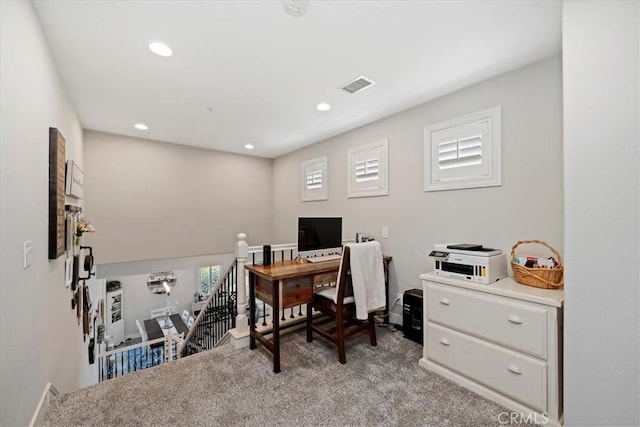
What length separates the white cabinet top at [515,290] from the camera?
1.69 metres

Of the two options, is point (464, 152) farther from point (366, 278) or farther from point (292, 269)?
point (292, 269)

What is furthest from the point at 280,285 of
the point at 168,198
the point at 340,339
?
the point at 168,198

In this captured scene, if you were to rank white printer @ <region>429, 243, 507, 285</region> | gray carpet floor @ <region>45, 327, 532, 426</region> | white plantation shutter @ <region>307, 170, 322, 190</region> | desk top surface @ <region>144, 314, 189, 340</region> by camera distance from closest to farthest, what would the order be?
gray carpet floor @ <region>45, 327, 532, 426</region> → white printer @ <region>429, 243, 507, 285</region> → white plantation shutter @ <region>307, 170, 322, 190</region> → desk top surface @ <region>144, 314, 189, 340</region>

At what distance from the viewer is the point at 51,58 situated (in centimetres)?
204

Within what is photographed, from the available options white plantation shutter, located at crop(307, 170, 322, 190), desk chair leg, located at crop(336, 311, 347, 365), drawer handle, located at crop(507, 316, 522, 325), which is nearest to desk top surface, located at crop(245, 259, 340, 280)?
desk chair leg, located at crop(336, 311, 347, 365)

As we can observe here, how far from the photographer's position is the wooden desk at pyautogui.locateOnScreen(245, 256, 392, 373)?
2.27 metres

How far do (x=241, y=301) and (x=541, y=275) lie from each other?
2.57m

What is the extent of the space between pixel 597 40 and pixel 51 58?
3.52m

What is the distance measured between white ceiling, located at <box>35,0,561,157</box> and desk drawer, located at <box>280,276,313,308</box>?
1878 mm

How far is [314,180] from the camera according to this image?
14.8 feet

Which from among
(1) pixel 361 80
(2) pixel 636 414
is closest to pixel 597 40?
(1) pixel 361 80

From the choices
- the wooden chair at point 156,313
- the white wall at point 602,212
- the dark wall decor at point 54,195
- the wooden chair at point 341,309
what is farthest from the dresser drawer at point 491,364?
the wooden chair at point 156,313

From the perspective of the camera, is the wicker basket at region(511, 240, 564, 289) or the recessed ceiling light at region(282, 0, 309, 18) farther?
the wicker basket at region(511, 240, 564, 289)

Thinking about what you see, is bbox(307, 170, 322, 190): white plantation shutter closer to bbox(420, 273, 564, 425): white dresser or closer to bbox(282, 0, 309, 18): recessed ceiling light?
bbox(420, 273, 564, 425): white dresser
